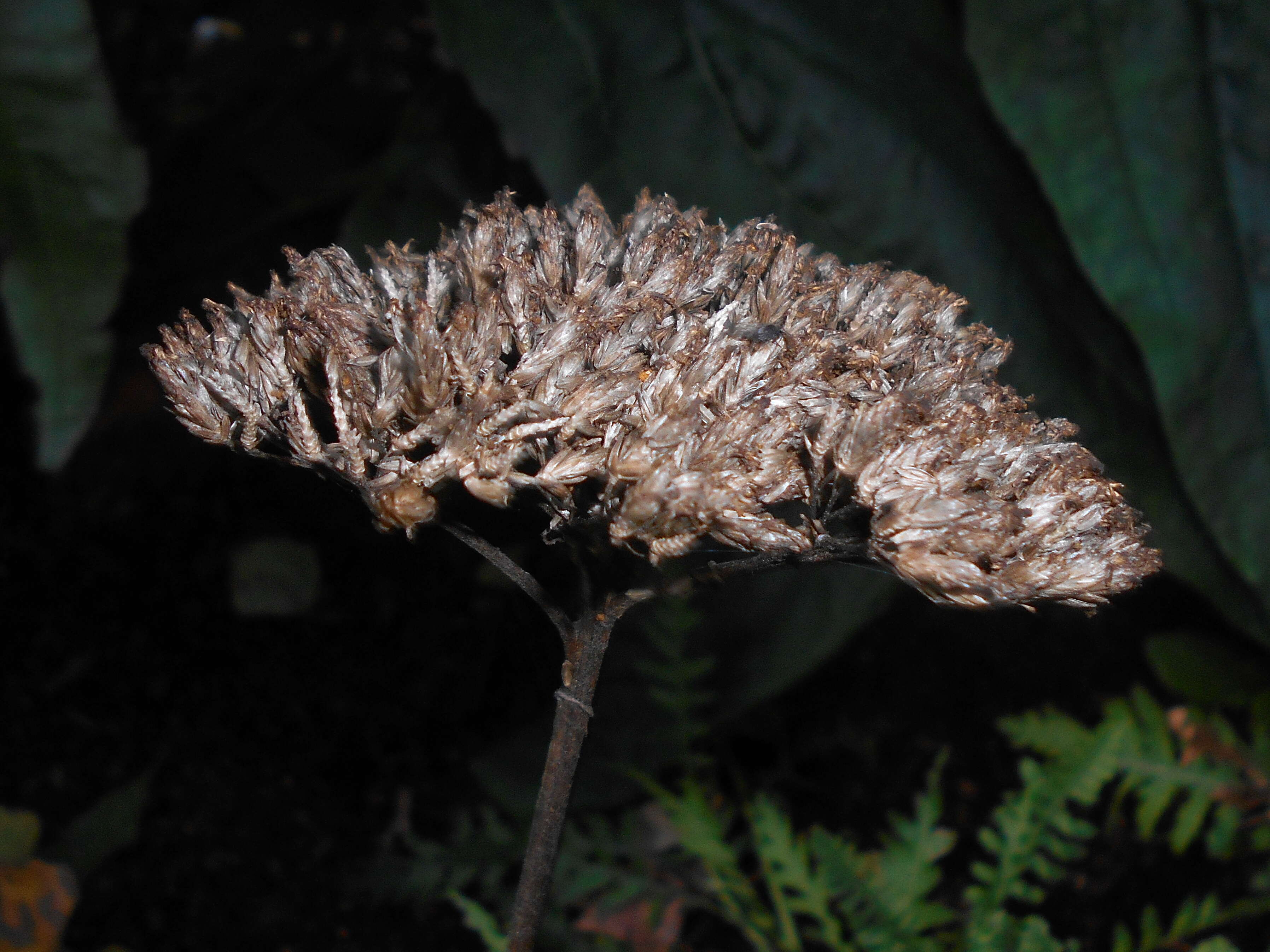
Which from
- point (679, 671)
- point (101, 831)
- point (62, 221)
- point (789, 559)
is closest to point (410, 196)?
point (62, 221)

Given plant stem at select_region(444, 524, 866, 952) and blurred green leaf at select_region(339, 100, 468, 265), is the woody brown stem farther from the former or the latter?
blurred green leaf at select_region(339, 100, 468, 265)

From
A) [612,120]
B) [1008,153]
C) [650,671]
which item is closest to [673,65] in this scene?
[612,120]

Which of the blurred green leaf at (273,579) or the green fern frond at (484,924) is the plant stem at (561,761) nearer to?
the green fern frond at (484,924)

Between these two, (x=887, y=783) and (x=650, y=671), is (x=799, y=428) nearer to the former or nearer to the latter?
(x=650, y=671)

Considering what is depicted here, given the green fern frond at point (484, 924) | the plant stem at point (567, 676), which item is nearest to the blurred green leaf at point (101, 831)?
the green fern frond at point (484, 924)

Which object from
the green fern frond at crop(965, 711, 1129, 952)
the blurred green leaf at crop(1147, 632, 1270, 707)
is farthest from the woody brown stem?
the blurred green leaf at crop(1147, 632, 1270, 707)

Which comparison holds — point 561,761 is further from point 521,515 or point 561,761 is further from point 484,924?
point 521,515
